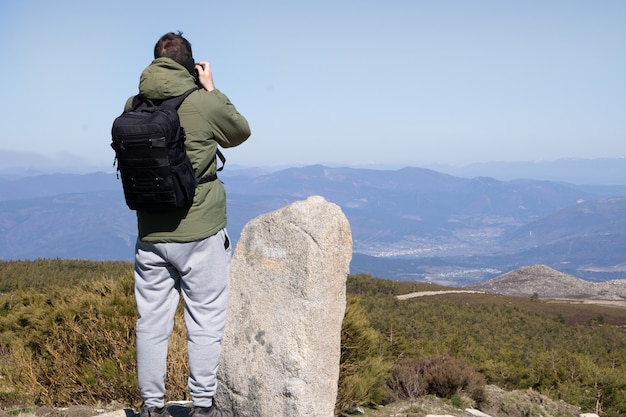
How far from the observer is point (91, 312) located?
8547 mm

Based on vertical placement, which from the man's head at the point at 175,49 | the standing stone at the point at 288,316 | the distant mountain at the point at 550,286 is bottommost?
the distant mountain at the point at 550,286

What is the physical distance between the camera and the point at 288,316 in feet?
17.3

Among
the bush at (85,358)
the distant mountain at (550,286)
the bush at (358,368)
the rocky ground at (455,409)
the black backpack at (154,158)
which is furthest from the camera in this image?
the distant mountain at (550,286)

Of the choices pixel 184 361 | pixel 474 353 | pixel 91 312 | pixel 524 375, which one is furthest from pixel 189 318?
pixel 474 353

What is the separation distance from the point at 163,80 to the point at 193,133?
17.8 inches

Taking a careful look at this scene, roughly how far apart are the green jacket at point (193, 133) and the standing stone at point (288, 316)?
4.46 ft

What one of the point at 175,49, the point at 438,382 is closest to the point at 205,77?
the point at 175,49

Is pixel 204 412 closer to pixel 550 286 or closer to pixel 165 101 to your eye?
pixel 165 101

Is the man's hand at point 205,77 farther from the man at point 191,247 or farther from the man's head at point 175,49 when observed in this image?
the man's head at point 175,49

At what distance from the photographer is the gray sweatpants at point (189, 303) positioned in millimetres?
4168

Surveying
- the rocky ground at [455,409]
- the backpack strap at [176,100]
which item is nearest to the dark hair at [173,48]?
the backpack strap at [176,100]

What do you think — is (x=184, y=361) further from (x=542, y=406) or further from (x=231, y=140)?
(x=542, y=406)

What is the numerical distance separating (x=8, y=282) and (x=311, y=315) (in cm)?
3283

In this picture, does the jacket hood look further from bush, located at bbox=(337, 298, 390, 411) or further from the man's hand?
bush, located at bbox=(337, 298, 390, 411)
